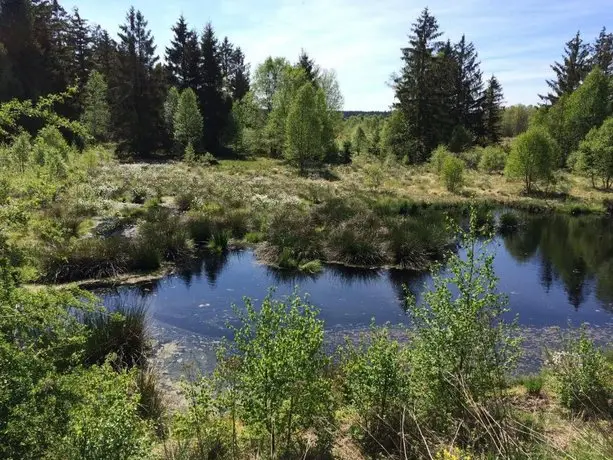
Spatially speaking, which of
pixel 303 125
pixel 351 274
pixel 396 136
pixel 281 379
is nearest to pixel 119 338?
pixel 281 379

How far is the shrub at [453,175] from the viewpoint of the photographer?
111ft

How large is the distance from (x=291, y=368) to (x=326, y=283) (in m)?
11.1

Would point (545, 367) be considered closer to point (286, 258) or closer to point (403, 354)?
point (403, 354)

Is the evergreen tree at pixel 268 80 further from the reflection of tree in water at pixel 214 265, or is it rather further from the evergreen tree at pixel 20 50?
the reflection of tree in water at pixel 214 265

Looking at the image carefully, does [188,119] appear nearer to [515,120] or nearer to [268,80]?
[268,80]

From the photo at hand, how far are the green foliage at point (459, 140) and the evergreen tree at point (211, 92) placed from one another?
25304 millimetres

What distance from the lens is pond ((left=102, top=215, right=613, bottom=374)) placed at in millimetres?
12414

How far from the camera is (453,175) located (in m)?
33.8

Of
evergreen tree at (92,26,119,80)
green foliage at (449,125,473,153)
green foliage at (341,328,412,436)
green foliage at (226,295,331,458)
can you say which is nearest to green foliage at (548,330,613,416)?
green foliage at (341,328,412,436)

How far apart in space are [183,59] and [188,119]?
42.3 feet

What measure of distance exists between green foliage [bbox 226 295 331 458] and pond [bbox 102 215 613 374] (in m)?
4.52

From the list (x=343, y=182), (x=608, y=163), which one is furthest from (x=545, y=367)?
(x=608, y=163)

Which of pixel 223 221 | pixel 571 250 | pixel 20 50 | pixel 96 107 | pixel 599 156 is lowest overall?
pixel 571 250

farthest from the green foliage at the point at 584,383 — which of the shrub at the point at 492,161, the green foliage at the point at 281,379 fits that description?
the shrub at the point at 492,161
